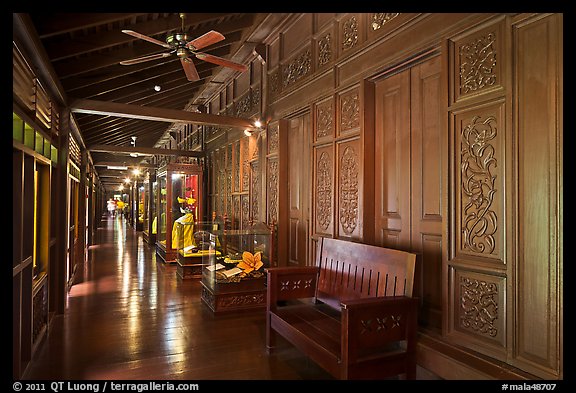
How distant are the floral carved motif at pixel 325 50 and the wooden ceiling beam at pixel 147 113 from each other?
192cm

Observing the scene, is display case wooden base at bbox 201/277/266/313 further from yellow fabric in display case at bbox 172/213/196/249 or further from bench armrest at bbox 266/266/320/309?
yellow fabric in display case at bbox 172/213/196/249

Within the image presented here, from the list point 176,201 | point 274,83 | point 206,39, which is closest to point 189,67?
point 206,39

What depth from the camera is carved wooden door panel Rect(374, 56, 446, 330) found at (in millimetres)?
2924

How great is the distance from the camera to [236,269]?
4656 millimetres

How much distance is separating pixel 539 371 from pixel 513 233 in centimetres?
80

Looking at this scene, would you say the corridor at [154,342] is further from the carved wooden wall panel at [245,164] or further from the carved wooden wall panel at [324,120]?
the carved wooden wall panel at [324,120]

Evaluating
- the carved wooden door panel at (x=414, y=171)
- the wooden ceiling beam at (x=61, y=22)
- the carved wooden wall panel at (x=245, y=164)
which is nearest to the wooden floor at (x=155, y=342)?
the carved wooden door panel at (x=414, y=171)

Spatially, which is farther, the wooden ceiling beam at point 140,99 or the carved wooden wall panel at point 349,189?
the wooden ceiling beam at point 140,99

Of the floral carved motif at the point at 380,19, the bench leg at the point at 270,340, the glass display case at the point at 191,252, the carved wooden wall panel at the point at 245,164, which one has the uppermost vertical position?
the floral carved motif at the point at 380,19

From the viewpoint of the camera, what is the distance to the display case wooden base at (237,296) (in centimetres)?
442

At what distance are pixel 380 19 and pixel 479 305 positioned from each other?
8.56ft

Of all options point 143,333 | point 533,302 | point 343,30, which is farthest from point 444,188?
point 143,333

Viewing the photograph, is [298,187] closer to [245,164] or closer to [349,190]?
[349,190]

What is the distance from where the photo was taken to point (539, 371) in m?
2.11
